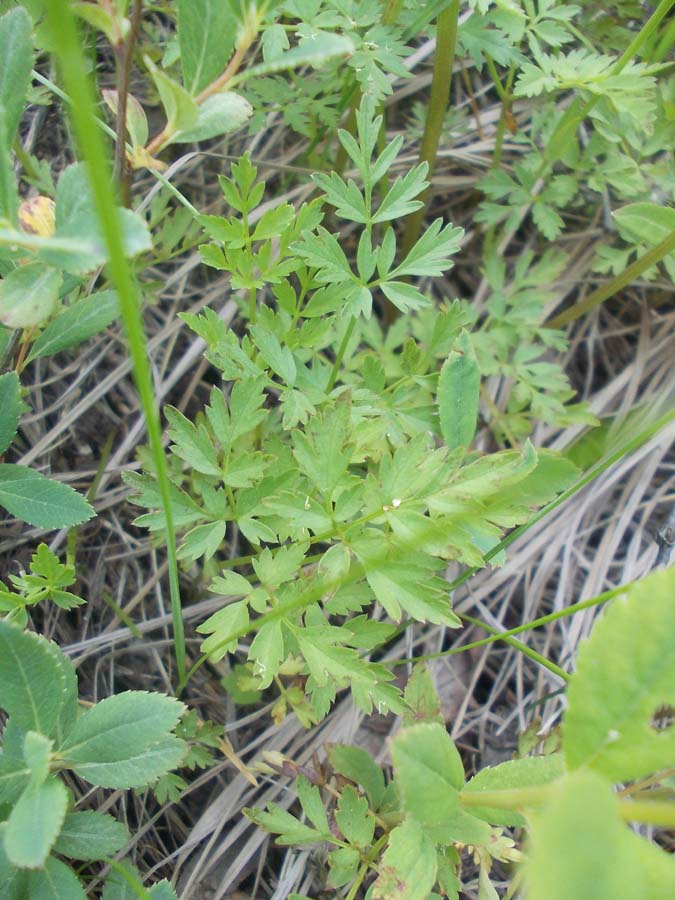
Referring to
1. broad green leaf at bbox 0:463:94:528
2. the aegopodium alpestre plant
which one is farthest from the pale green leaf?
broad green leaf at bbox 0:463:94:528

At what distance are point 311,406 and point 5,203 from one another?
0.79 metres

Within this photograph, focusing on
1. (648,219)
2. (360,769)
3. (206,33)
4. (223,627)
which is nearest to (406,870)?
(360,769)

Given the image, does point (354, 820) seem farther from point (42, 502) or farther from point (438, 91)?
point (438, 91)

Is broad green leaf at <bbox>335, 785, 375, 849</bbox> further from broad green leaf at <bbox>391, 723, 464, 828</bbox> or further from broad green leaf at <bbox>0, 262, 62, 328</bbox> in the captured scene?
broad green leaf at <bbox>0, 262, 62, 328</bbox>

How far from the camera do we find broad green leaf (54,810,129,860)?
1366mm

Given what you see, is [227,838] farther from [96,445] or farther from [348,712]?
[96,445]

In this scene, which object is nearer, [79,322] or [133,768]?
[133,768]

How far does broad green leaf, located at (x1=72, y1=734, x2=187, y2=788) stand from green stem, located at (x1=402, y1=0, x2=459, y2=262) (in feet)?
4.37

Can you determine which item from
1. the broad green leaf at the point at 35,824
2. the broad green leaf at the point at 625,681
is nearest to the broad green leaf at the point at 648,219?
the broad green leaf at the point at 625,681

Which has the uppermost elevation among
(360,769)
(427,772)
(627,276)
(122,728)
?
(627,276)

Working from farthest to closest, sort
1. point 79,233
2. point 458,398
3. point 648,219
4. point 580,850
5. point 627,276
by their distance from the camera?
point 627,276 → point 648,219 → point 458,398 → point 79,233 → point 580,850

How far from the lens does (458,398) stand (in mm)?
1705

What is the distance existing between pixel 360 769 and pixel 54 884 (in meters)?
0.69

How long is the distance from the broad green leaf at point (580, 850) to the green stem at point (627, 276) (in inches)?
61.1
